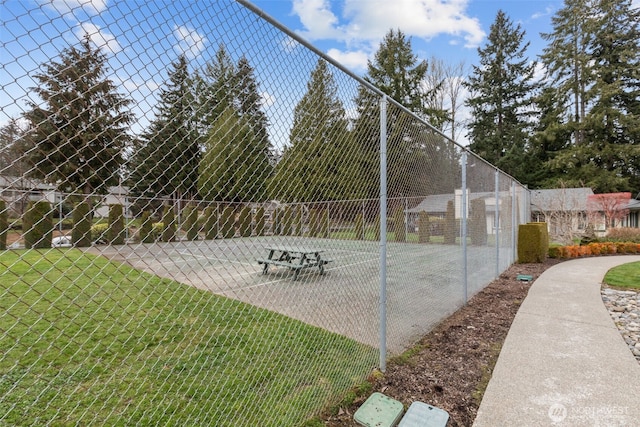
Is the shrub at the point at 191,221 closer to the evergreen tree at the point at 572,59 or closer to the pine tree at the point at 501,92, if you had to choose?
the pine tree at the point at 501,92

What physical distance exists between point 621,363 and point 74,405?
4557 millimetres

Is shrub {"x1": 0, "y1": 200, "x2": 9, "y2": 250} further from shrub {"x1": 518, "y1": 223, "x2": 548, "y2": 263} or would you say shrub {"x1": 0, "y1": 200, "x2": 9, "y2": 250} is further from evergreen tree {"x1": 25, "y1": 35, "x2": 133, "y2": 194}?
shrub {"x1": 518, "y1": 223, "x2": 548, "y2": 263}

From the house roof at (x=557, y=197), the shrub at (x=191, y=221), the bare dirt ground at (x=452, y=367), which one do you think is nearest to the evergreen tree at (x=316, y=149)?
the shrub at (x=191, y=221)

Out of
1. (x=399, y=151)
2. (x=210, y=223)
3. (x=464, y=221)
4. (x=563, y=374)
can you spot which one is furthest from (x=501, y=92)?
(x=210, y=223)

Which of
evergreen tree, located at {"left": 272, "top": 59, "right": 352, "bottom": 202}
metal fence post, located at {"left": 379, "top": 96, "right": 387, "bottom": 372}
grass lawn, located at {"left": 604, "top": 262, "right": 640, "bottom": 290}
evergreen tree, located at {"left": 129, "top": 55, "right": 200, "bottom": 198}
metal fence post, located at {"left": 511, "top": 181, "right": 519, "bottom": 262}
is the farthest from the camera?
metal fence post, located at {"left": 511, "top": 181, "right": 519, "bottom": 262}

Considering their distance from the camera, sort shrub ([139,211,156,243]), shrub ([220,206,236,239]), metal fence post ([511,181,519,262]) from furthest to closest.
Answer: metal fence post ([511,181,519,262]) → shrub ([220,206,236,239]) → shrub ([139,211,156,243])

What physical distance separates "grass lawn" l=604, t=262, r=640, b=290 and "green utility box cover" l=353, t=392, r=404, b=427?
6.52 metres

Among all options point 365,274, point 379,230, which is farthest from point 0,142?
point 365,274

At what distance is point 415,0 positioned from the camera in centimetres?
873

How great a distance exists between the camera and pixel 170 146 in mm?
1355

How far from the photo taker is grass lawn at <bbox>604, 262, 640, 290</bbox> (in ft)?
20.3

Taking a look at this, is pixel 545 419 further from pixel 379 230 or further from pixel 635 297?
pixel 635 297

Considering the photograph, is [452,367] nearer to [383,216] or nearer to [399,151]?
[383,216]

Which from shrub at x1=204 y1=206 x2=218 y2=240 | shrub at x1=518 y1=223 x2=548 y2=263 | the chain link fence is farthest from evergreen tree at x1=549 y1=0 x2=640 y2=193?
shrub at x1=204 y1=206 x2=218 y2=240
